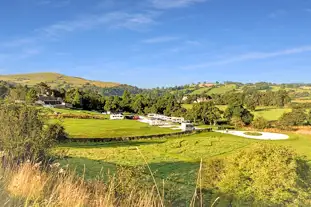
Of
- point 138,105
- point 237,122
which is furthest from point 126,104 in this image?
point 237,122

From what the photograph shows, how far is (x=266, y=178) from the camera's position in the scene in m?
18.7

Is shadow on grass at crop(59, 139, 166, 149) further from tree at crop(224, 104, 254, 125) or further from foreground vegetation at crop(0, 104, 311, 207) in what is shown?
tree at crop(224, 104, 254, 125)

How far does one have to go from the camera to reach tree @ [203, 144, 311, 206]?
719 inches

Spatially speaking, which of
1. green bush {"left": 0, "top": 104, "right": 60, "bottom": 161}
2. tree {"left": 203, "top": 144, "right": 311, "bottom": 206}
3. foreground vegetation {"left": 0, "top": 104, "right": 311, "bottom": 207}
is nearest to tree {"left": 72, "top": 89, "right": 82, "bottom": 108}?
foreground vegetation {"left": 0, "top": 104, "right": 311, "bottom": 207}

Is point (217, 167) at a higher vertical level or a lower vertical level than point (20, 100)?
lower

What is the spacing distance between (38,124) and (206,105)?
70.6 metres

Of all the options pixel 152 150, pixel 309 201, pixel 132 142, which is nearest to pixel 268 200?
pixel 309 201

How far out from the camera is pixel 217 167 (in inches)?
929

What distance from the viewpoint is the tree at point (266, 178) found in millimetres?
18250

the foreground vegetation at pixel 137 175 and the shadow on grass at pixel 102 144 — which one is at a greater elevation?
the foreground vegetation at pixel 137 175

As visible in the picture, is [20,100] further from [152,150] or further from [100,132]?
[100,132]

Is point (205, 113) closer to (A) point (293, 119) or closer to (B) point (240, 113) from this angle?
(B) point (240, 113)

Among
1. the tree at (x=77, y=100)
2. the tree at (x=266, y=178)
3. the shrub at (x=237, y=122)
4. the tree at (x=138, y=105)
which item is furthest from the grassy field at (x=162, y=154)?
the tree at (x=77, y=100)

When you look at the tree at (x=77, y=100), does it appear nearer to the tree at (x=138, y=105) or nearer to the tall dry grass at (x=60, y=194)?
the tree at (x=138, y=105)
